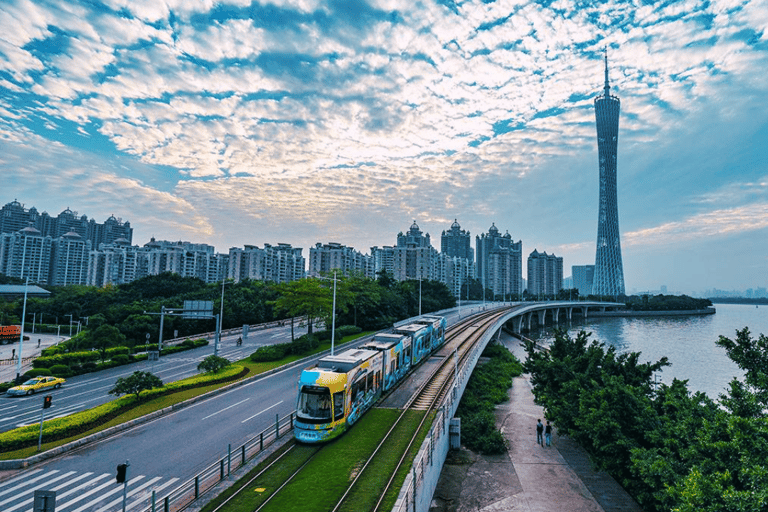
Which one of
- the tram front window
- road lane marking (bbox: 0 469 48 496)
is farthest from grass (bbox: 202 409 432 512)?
road lane marking (bbox: 0 469 48 496)

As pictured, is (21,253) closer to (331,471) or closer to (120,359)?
(120,359)

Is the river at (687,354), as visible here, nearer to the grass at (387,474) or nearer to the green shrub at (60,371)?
the grass at (387,474)

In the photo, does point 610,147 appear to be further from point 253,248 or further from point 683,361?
point 253,248

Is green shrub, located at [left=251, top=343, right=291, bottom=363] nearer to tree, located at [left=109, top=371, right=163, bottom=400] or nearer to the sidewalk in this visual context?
tree, located at [left=109, top=371, right=163, bottom=400]

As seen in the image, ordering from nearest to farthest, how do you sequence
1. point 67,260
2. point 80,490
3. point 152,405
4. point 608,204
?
point 80,490 → point 152,405 → point 67,260 → point 608,204

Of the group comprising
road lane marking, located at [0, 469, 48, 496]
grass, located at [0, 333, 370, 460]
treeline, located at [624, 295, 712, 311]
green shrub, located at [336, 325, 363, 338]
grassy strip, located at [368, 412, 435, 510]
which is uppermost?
treeline, located at [624, 295, 712, 311]

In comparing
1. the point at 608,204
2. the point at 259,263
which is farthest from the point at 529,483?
the point at 608,204

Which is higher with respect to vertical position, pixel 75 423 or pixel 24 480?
pixel 75 423
